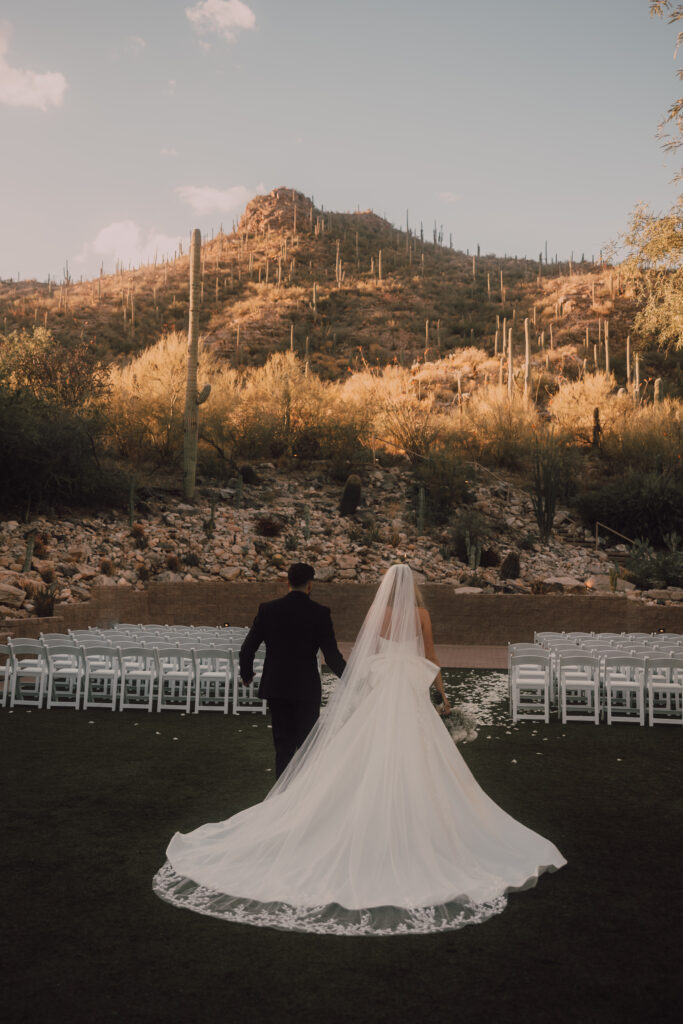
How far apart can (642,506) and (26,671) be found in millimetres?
20375

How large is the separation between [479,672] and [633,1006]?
11775 mm

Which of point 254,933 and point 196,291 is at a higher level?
point 196,291

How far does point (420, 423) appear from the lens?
3139 centimetres

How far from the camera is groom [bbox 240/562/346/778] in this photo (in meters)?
5.67

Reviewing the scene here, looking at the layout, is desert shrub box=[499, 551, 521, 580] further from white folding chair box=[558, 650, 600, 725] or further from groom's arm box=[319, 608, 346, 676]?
groom's arm box=[319, 608, 346, 676]

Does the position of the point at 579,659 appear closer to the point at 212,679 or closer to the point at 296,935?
the point at 212,679

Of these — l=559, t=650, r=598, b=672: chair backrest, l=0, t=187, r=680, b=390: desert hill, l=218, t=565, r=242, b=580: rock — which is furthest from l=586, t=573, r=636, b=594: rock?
l=0, t=187, r=680, b=390: desert hill

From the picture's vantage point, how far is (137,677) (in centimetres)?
1143

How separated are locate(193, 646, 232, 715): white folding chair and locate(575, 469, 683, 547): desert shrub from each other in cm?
1732

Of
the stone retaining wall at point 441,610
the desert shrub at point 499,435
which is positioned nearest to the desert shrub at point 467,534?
the stone retaining wall at point 441,610

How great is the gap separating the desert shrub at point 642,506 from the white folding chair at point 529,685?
623 inches

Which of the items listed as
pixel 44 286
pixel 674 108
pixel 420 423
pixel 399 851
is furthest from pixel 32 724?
pixel 44 286

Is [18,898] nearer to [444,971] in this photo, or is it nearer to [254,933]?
[254,933]

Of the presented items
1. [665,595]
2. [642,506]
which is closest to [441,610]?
[665,595]
